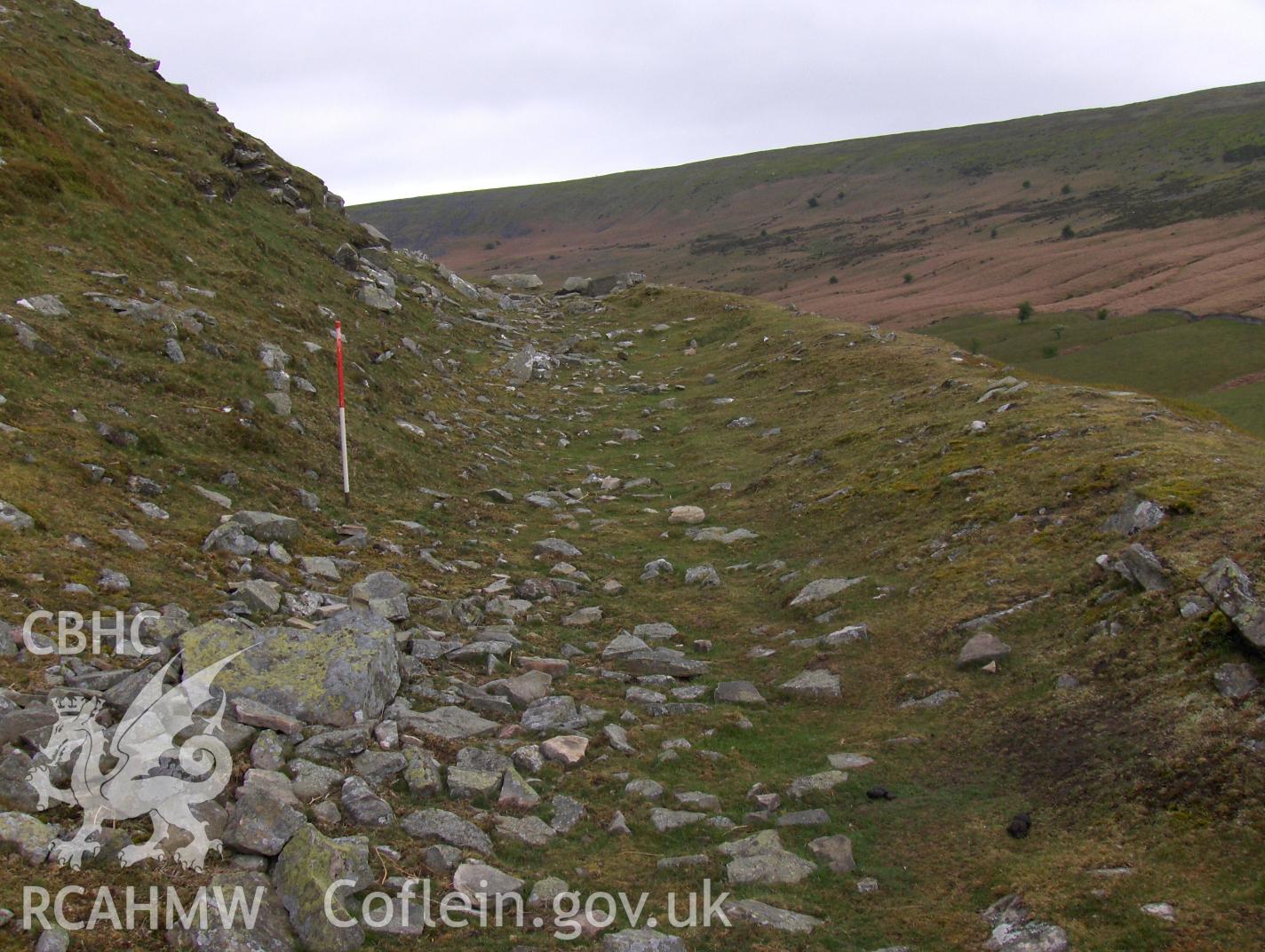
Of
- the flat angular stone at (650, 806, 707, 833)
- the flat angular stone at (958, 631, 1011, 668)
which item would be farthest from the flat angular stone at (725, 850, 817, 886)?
the flat angular stone at (958, 631, 1011, 668)

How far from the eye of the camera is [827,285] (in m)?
114

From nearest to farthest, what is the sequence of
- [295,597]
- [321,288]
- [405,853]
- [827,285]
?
1. [405,853]
2. [295,597]
3. [321,288]
4. [827,285]

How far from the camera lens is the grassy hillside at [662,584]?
7652 mm

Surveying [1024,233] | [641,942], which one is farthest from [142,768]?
[1024,233]

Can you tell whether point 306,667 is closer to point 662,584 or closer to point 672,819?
point 672,819

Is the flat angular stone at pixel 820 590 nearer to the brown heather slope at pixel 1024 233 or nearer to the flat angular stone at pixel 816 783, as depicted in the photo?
the flat angular stone at pixel 816 783

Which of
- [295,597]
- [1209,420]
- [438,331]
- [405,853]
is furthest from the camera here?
[438,331]

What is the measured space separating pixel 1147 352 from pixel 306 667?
57480 mm

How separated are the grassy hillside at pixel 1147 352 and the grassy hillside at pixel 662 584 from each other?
23183mm

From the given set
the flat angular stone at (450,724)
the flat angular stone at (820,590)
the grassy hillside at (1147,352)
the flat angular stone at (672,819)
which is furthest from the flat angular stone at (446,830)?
the grassy hillside at (1147,352)

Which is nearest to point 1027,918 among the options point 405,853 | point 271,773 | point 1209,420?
point 405,853

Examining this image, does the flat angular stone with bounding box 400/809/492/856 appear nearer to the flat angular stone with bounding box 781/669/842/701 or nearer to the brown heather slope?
the flat angular stone with bounding box 781/669/842/701

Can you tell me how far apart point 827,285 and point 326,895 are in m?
115

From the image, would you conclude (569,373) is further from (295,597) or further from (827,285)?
(827,285)
